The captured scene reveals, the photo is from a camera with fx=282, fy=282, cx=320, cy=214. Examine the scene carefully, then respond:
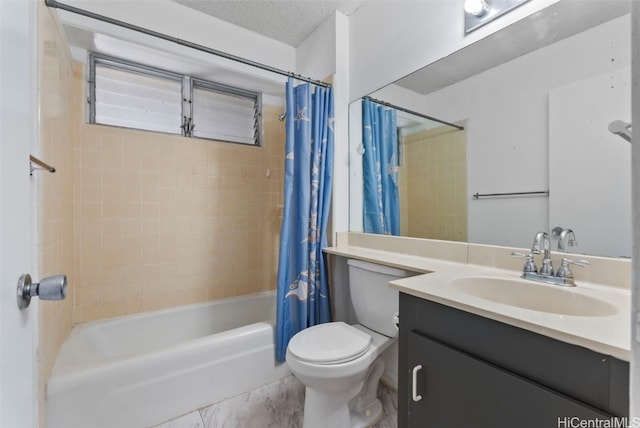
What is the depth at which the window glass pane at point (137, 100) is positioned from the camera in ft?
6.04

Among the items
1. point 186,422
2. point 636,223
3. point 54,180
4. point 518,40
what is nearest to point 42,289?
point 636,223

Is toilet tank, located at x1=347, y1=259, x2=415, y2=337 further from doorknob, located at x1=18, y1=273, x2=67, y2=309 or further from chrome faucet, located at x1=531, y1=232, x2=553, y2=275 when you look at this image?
doorknob, located at x1=18, y1=273, x2=67, y2=309

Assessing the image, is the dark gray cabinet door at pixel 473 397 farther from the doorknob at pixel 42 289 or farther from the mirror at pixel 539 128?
the doorknob at pixel 42 289

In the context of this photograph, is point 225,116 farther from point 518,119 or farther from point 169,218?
point 518,119

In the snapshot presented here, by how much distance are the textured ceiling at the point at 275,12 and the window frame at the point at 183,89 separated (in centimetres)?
46

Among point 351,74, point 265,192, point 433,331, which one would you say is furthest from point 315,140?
point 433,331

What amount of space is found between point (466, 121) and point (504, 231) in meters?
0.58

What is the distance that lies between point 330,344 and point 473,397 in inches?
25.0

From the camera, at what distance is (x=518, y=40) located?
47.6 inches

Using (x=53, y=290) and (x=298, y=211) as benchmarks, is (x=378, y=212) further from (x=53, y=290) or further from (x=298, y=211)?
(x=53, y=290)

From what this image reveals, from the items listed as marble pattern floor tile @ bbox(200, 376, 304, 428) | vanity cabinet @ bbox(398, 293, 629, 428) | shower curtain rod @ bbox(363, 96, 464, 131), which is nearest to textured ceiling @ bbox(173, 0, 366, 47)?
shower curtain rod @ bbox(363, 96, 464, 131)

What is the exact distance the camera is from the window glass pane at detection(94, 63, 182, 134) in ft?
6.04

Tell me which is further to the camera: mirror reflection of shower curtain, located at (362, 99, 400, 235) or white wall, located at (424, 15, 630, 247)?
mirror reflection of shower curtain, located at (362, 99, 400, 235)

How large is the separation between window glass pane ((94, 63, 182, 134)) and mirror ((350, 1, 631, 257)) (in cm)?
166
